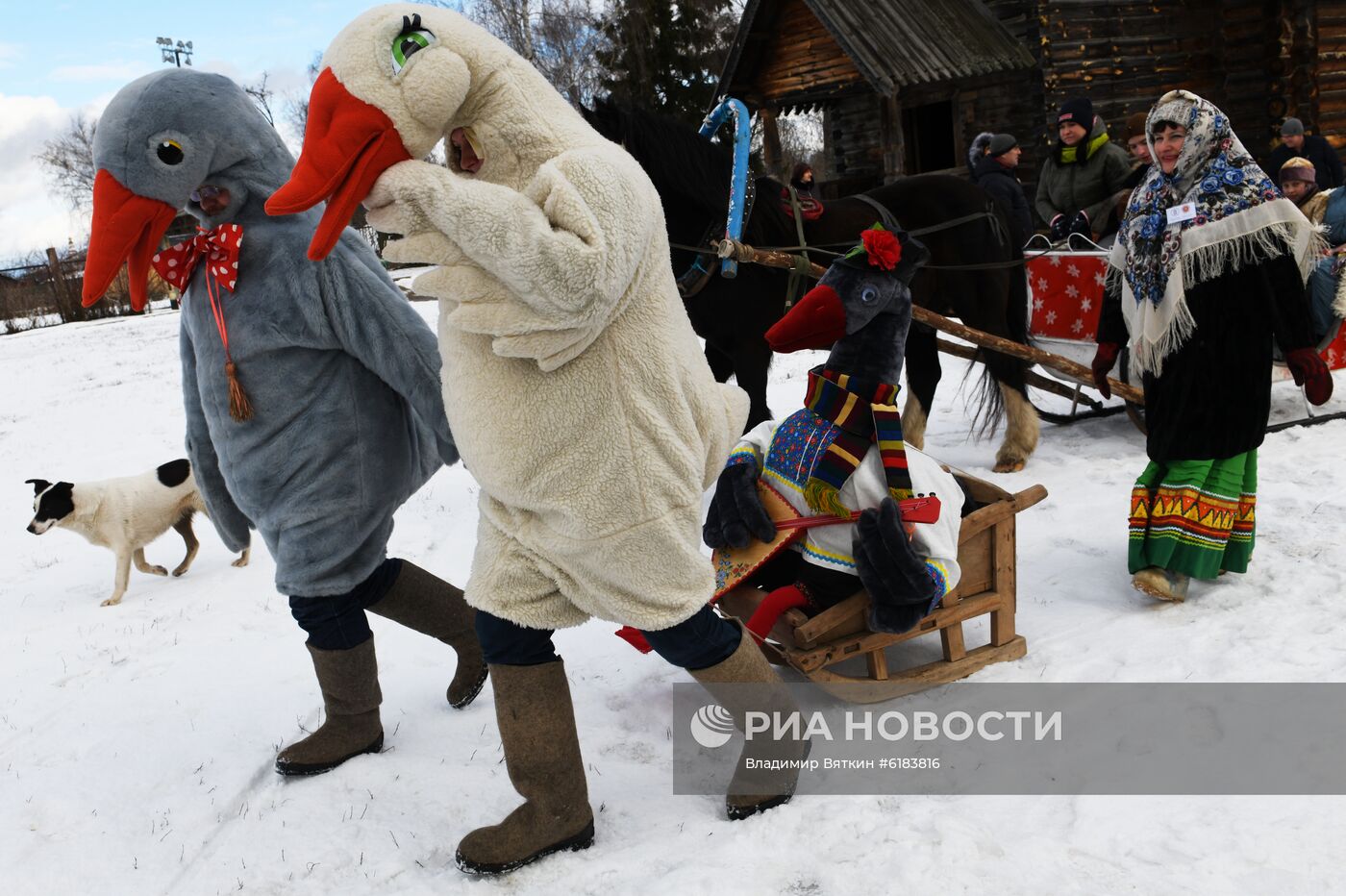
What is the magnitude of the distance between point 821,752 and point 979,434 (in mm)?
3579

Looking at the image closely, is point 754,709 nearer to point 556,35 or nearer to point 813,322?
point 813,322

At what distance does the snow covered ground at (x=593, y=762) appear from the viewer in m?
2.17

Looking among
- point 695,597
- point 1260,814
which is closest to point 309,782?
point 695,597

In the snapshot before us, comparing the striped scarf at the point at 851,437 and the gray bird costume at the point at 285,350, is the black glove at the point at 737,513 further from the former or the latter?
the gray bird costume at the point at 285,350

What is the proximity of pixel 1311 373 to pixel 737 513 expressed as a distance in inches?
80.1

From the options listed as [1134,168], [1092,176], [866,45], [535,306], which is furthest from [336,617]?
[866,45]

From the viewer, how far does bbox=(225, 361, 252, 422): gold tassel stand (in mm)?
2545

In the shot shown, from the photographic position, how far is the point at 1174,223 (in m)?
3.37

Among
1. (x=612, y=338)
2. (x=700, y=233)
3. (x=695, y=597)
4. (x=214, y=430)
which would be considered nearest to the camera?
(x=612, y=338)

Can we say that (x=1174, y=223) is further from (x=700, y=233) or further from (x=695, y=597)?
(x=695, y=597)

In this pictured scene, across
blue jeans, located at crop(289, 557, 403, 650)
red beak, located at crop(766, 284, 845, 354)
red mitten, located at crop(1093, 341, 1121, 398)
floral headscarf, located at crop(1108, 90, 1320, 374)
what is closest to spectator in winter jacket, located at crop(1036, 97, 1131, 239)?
red mitten, located at crop(1093, 341, 1121, 398)

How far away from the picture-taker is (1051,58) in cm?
1106

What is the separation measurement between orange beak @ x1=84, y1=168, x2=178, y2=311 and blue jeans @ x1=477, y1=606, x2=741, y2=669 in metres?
1.29

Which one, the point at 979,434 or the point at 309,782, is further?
the point at 979,434
